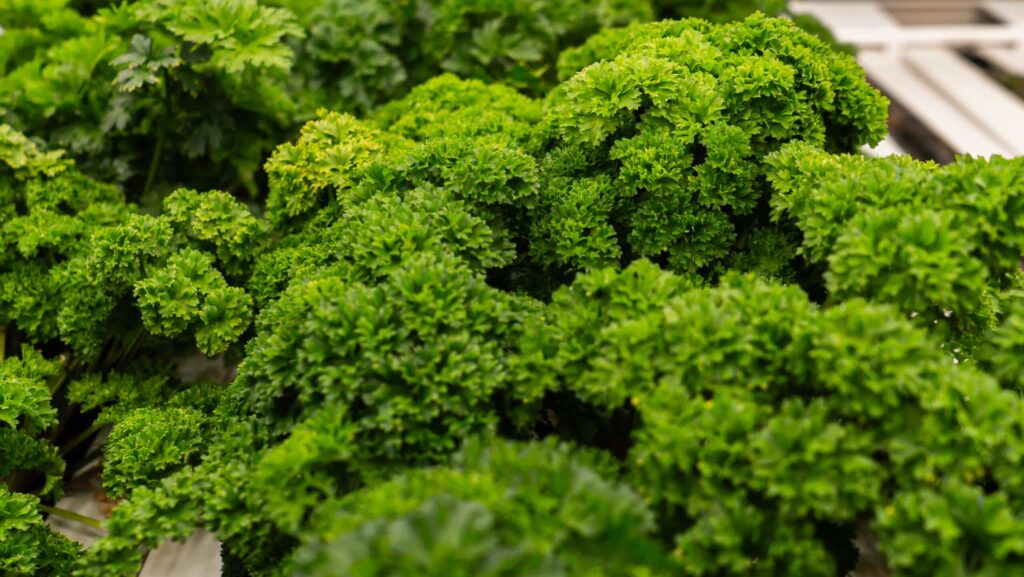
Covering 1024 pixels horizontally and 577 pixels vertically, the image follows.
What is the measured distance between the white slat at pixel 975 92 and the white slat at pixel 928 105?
4 centimetres

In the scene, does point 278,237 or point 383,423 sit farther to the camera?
point 278,237

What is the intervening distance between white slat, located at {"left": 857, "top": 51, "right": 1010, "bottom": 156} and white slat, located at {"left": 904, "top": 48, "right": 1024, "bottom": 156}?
36mm

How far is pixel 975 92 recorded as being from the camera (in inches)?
160

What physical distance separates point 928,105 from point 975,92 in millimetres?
286

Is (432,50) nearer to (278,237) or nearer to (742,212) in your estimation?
(278,237)

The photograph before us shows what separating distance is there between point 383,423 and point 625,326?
0.49 metres

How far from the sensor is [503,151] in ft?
6.19

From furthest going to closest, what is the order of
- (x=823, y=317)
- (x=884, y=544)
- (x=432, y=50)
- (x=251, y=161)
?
1. (x=432, y=50)
2. (x=251, y=161)
3. (x=823, y=317)
4. (x=884, y=544)

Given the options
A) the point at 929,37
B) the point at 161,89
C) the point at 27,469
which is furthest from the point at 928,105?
the point at 27,469

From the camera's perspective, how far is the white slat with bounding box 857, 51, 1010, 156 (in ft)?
11.8

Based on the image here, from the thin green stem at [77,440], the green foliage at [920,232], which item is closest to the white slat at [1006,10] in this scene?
the green foliage at [920,232]

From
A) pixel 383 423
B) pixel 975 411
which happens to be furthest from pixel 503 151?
pixel 975 411

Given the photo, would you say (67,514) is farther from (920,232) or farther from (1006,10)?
(1006,10)

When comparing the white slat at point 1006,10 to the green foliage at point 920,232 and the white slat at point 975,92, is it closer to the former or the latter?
the white slat at point 975,92
